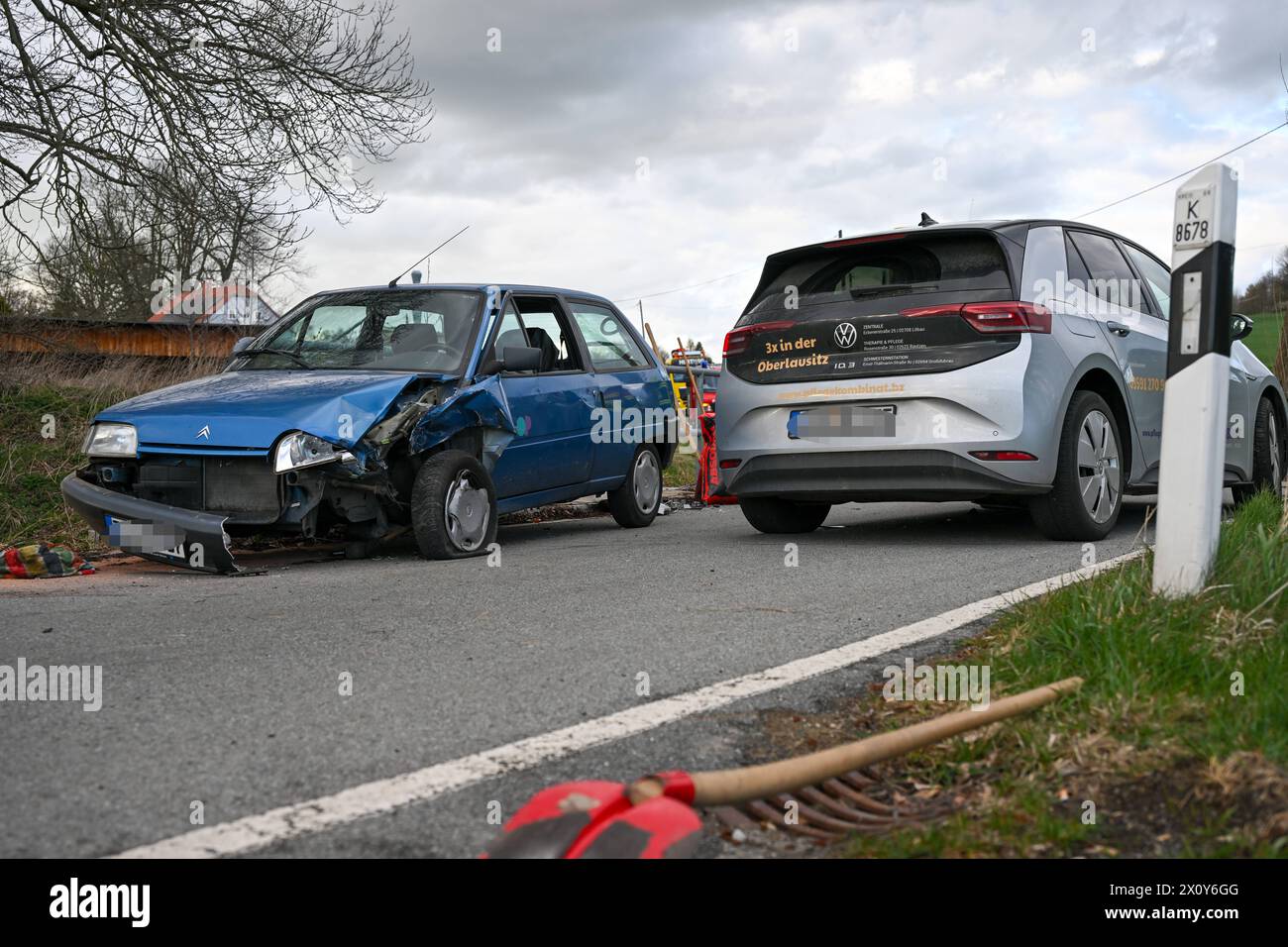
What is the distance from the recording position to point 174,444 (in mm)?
6664

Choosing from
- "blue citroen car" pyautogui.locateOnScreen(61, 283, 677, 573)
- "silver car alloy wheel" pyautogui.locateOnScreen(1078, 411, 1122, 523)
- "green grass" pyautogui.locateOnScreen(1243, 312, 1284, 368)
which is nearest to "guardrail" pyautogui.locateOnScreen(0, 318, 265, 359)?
"blue citroen car" pyautogui.locateOnScreen(61, 283, 677, 573)

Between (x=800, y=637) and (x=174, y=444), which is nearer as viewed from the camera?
(x=800, y=637)

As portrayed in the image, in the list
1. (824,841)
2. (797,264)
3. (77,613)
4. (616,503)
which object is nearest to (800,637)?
(824,841)

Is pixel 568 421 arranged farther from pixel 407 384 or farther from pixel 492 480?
pixel 407 384

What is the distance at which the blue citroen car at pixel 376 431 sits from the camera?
6520 millimetres

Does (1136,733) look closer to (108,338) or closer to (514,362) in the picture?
(514,362)

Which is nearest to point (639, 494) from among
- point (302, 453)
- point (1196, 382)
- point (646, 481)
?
point (646, 481)

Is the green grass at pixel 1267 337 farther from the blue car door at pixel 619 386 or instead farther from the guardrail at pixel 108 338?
the guardrail at pixel 108 338

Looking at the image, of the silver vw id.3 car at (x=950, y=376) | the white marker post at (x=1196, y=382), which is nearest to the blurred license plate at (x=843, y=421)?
the silver vw id.3 car at (x=950, y=376)

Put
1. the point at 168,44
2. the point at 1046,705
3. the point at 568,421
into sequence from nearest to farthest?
1. the point at 1046,705
2. the point at 568,421
3. the point at 168,44

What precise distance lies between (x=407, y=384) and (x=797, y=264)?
255 centimetres

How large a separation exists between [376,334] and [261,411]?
145 cm

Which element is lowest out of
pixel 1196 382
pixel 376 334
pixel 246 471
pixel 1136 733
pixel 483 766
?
pixel 483 766

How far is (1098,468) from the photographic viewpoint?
23.7 ft
